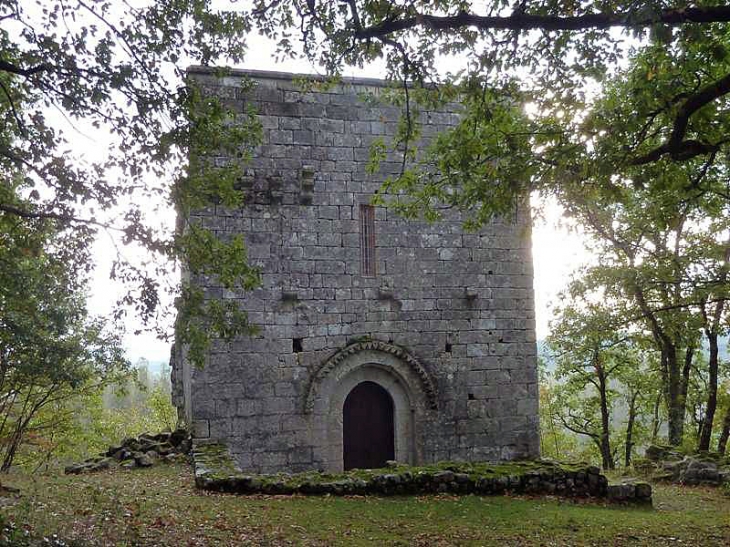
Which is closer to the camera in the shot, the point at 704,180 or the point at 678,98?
the point at 678,98

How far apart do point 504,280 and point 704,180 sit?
500 cm

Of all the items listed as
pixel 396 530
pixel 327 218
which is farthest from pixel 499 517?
pixel 327 218

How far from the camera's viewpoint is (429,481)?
9.41 meters

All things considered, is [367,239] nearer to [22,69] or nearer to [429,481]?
[429,481]

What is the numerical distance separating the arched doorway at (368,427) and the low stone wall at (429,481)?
68.4 inches

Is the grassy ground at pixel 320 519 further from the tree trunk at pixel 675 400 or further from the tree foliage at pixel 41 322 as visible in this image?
the tree trunk at pixel 675 400

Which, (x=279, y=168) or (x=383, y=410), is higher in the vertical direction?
(x=279, y=168)

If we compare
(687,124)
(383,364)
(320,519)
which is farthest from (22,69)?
(383,364)

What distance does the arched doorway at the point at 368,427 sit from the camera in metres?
11.8

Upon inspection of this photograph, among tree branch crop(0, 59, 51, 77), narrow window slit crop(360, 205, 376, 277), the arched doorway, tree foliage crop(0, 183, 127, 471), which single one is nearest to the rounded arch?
the arched doorway

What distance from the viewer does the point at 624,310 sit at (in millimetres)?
15883

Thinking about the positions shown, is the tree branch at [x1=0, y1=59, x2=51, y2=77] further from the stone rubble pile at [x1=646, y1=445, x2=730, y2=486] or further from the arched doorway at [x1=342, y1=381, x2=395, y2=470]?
the stone rubble pile at [x1=646, y1=445, x2=730, y2=486]

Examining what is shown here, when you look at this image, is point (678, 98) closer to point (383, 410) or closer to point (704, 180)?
point (704, 180)

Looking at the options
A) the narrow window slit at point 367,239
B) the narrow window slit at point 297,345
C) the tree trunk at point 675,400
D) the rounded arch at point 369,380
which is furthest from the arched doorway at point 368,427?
the tree trunk at point 675,400
